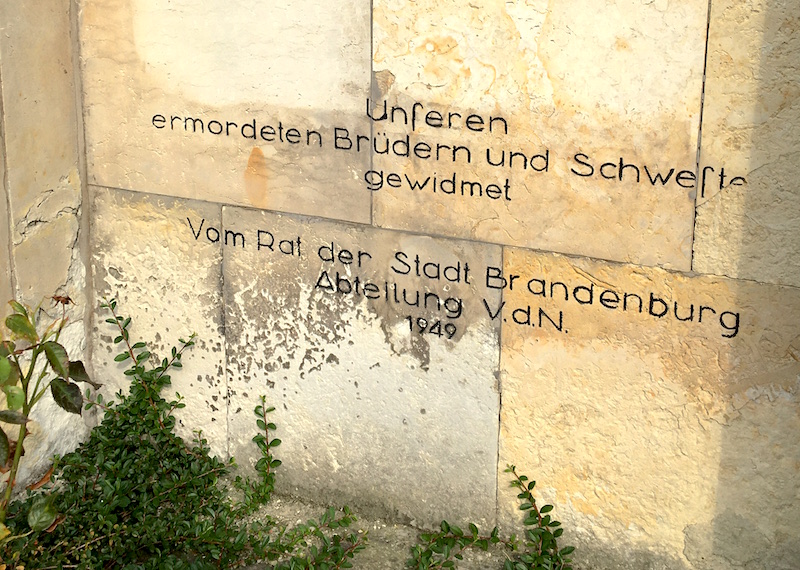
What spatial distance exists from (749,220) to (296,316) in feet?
5.28

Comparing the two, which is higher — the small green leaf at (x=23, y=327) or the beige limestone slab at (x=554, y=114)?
the beige limestone slab at (x=554, y=114)

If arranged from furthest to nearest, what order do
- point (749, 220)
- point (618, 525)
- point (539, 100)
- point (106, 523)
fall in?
point (106, 523) → point (618, 525) → point (539, 100) → point (749, 220)

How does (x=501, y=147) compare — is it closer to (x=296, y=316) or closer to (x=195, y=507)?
(x=296, y=316)

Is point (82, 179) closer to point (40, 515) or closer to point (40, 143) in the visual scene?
point (40, 143)

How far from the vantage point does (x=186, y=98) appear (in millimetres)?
3760

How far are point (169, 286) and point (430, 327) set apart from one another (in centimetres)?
108

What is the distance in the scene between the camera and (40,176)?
385 centimetres

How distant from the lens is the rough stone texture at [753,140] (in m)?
2.83

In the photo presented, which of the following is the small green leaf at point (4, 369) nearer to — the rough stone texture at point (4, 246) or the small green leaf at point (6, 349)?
the small green leaf at point (6, 349)

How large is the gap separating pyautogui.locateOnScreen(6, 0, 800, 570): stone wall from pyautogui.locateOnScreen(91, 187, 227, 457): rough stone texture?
12 mm

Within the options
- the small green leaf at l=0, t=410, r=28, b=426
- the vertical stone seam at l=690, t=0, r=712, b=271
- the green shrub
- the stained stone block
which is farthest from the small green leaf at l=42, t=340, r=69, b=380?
the vertical stone seam at l=690, t=0, r=712, b=271

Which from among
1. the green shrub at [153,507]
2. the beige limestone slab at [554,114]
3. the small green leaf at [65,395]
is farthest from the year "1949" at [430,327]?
the small green leaf at [65,395]

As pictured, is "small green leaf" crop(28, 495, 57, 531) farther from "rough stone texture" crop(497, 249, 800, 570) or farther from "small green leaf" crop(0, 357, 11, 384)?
"rough stone texture" crop(497, 249, 800, 570)

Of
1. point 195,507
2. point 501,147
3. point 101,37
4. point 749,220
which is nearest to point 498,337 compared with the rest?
point 501,147
